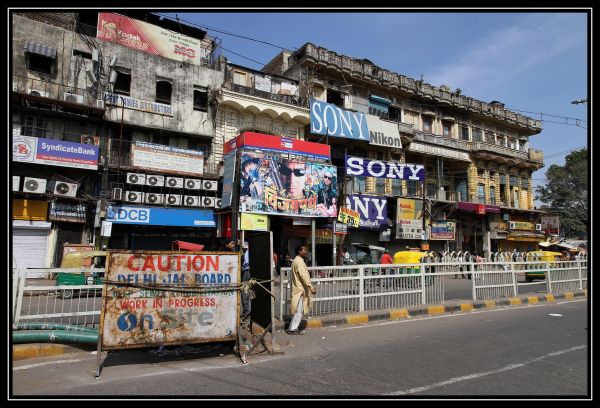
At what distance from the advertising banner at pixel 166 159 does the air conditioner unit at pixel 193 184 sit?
1.43ft

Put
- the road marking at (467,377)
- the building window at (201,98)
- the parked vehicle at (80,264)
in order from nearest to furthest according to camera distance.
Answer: the road marking at (467,377)
the parked vehicle at (80,264)
the building window at (201,98)

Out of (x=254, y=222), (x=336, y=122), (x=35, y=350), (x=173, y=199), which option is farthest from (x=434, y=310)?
(x=336, y=122)

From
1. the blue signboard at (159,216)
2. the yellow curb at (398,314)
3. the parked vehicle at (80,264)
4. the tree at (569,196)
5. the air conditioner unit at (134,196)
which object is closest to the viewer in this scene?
the parked vehicle at (80,264)

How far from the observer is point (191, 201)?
21078 millimetres

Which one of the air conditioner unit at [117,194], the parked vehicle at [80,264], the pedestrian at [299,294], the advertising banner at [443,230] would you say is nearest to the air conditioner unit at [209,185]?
the air conditioner unit at [117,194]

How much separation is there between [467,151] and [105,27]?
27.9m

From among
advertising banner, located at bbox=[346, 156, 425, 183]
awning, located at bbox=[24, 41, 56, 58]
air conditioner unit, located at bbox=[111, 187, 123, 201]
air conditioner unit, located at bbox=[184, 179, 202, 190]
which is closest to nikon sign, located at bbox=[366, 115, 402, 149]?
advertising banner, located at bbox=[346, 156, 425, 183]

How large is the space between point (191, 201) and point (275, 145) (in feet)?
17.3

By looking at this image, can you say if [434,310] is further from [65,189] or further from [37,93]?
[37,93]

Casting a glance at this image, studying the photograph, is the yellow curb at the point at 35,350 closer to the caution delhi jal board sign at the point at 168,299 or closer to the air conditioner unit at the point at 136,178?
the caution delhi jal board sign at the point at 168,299

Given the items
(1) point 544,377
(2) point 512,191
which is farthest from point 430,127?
(1) point 544,377

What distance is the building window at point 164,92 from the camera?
2203 cm

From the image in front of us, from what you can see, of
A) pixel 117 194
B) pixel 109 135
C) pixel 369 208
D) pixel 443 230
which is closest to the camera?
pixel 117 194
